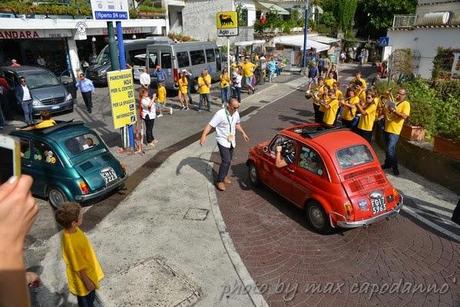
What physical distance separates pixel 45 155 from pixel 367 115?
7.52 meters

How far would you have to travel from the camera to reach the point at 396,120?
28.5 ft

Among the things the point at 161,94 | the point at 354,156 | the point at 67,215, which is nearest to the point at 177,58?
the point at 161,94

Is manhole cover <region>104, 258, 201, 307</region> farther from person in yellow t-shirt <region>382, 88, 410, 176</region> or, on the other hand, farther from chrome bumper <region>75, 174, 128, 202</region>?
person in yellow t-shirt <region>382, 88, 410, 176</region>

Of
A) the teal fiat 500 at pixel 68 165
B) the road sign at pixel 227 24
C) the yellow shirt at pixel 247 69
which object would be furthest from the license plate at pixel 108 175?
the yellow shirt at pixel 247 69

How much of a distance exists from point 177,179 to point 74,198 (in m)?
2.55

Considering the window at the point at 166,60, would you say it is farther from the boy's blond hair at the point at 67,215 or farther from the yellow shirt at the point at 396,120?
the boy's blond hair at the point at 67,215

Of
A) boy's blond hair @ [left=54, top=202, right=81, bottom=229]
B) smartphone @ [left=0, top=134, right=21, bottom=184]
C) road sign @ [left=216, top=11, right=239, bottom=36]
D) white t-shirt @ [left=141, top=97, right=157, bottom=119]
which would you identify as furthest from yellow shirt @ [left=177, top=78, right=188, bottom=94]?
smartphone @ [left=0, top=134, right=21, bottom=184]

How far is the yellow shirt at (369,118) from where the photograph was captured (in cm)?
921

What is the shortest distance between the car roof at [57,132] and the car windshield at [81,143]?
0.10 m

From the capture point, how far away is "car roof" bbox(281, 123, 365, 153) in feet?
21.7

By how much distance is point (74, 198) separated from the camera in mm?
7133

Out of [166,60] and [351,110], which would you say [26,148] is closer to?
[351,110]

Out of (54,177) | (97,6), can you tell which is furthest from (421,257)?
(97,6)

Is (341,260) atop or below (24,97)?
below
